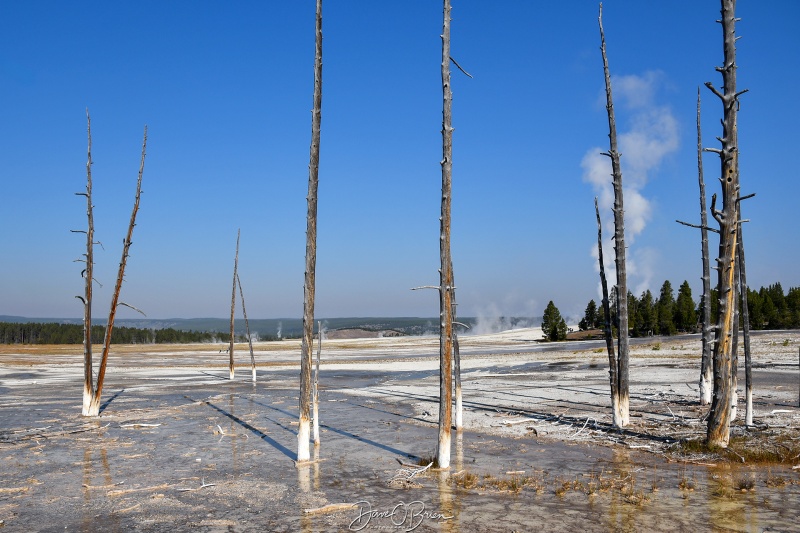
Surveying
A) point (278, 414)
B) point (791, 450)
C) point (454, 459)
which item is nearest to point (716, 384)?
point (791, 450)

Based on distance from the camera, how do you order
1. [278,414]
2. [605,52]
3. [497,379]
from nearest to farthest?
[605,52] < [278,414] < [497,379]

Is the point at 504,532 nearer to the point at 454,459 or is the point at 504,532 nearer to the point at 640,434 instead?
the point at 454,459

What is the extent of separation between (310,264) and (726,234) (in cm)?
864

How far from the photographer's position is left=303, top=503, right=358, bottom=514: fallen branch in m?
9.88

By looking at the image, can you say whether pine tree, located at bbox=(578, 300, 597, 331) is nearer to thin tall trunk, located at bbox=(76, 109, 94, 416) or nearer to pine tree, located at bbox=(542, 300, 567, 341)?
pine tree, located at bbox=(542, 300, 567, 341)

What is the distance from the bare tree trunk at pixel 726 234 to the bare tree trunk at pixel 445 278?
5.47 m

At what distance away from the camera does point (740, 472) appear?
462 inches

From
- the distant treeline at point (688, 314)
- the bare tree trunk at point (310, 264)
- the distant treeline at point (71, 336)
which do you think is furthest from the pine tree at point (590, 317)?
the bare tree trunk at point (310, 264)

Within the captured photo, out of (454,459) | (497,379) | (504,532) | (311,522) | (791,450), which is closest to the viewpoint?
(504,532)

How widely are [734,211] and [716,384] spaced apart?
11.8 ft

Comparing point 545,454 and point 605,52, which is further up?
point 605,52

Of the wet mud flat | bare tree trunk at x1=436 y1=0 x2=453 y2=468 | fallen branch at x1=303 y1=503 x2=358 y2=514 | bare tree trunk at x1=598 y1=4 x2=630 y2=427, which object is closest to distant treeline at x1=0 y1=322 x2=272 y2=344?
the wet mud flat

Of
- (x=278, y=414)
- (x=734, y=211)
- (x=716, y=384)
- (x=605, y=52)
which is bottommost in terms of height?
(x=278, y=414)

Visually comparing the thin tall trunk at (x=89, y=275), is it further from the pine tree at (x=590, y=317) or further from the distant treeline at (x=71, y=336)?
the distant treeline at (x=71, y=336)
